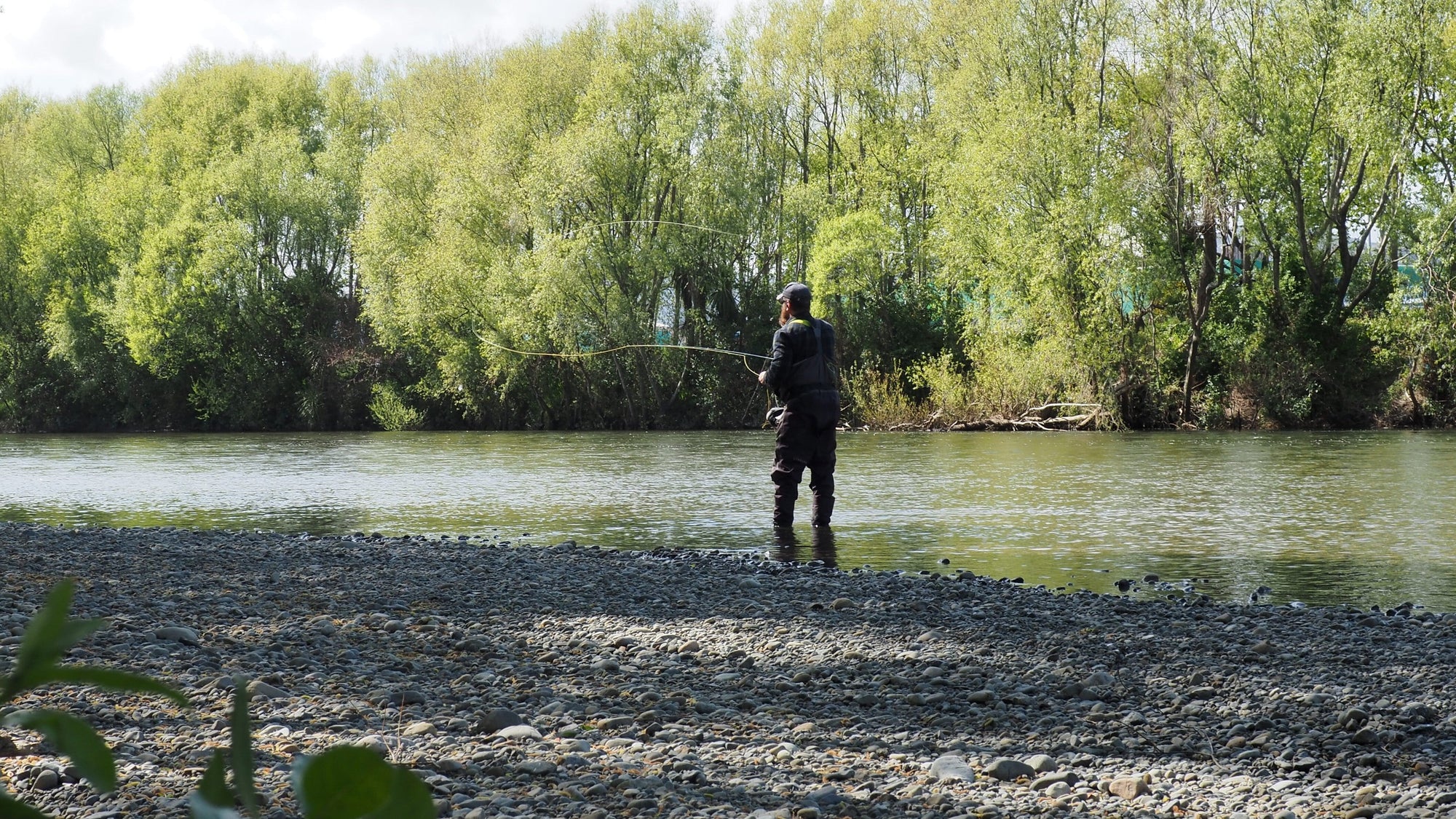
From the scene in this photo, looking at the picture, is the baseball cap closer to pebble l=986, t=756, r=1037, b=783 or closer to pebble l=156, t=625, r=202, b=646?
pebble l=156, t=625, r=202, b=646

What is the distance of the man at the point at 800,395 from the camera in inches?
514

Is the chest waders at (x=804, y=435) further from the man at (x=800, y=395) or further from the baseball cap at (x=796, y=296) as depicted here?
the baseball cap at (x=796, y=296)

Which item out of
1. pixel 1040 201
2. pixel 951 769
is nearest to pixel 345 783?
pixel 951 769

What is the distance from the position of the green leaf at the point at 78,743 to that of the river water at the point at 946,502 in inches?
369

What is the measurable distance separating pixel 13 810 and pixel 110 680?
0.21 ft

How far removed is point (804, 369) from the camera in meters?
13.1

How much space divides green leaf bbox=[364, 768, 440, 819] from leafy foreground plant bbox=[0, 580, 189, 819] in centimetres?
12

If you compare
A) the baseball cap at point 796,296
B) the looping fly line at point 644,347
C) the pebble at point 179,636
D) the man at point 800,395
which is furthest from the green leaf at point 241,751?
the looping fly line at point 644,347

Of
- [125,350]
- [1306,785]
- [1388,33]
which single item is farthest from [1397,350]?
[125,350]

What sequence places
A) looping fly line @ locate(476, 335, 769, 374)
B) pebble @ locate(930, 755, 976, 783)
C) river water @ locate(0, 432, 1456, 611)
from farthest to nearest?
looping fly line @ locate(476, 335, 769, 374)
river water @ locate(0, 432, 1456, 611)
pebble @ locate(930, 755, 976, 783)

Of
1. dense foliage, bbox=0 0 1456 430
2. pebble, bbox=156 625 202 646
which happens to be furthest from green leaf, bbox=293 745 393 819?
dense foliage, bbox=0 0 1456 430

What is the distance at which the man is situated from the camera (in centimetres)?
1306

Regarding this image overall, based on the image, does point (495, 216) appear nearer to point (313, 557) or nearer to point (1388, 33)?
point (1388, 33)

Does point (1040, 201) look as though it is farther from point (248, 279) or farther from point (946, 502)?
point (248, 279)
